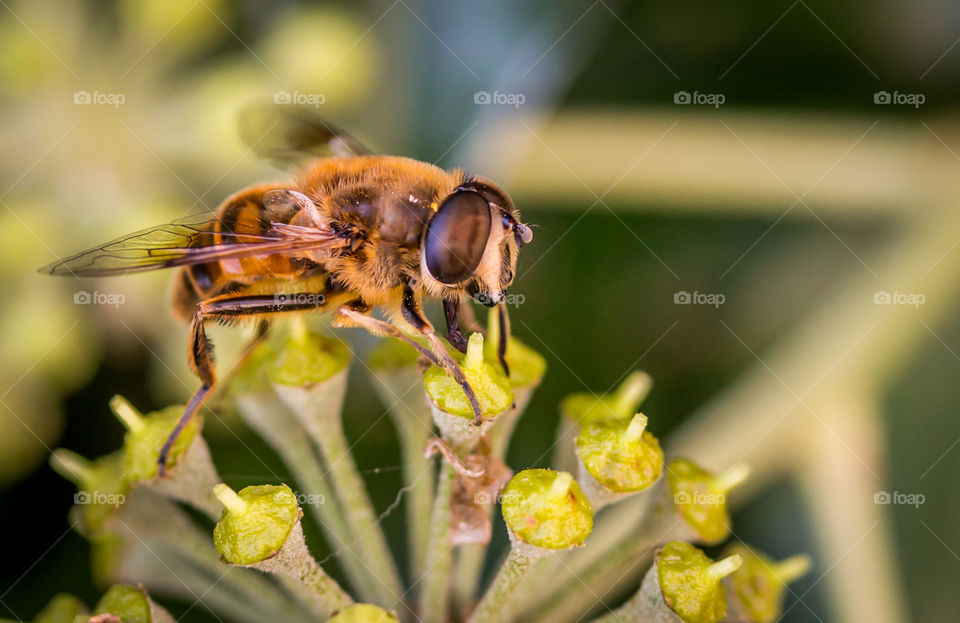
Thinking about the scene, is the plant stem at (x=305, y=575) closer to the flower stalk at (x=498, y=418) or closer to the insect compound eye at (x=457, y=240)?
the flower stalk at (x=498, y=418)

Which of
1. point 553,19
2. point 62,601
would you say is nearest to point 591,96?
point 553,19

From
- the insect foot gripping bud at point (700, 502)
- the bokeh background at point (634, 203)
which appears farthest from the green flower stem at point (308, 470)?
the insect foot gripping bud at point (700, 502)

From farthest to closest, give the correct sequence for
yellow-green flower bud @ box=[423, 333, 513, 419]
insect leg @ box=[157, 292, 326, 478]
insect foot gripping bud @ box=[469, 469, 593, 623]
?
insect leg @ box=[157, 292, 326, 478], yellow-green flower bud @ box=[423, 333, 513, 419], insect foot gripping bud @ box=[469, 469, 593, 623]

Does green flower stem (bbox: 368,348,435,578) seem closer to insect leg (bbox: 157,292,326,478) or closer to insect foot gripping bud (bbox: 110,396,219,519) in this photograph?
insect leg (bbox: 157,292,326,478)

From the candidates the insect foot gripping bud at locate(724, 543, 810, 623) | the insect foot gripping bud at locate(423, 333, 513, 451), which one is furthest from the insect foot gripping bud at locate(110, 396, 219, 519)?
the insect foot gripping bud at locate(724, 543, 810, 623)

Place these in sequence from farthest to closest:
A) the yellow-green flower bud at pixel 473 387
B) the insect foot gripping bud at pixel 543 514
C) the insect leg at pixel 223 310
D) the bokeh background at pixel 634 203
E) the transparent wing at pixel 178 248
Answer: the bokeh background at pixel 634 203 < the insect leg at pixel 223 310 < the transparent wing at pixel 178 248 < the yellow-green flower bud at pixel 473 387 < the insect foot gripping bud at pixel 543 514

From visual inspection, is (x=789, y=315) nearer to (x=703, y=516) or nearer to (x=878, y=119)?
(x=878, y=119)
